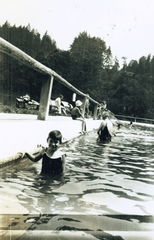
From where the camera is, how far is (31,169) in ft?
14.4

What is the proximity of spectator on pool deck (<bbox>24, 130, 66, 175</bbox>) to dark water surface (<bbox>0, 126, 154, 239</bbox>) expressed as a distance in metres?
0.16

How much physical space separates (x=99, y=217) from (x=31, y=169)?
1865 millimetres

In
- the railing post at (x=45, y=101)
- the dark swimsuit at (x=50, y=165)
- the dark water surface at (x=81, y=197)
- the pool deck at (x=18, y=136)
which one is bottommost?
the dark water surface at (x=81, y=197)

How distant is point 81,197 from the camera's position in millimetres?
3291

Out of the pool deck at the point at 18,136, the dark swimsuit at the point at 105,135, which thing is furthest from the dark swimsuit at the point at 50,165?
the dark swimsuit at the point at 105,135

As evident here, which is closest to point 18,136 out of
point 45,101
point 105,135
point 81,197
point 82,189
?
point 82,189

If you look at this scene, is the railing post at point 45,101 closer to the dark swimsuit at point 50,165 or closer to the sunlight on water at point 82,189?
the sunlight on water at point 82,189

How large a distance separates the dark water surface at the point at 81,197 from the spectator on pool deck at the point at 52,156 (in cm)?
16

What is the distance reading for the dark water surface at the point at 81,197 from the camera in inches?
101

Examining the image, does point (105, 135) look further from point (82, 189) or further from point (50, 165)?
point (82, 189)

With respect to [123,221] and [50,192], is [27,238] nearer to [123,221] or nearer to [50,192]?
[123,221]

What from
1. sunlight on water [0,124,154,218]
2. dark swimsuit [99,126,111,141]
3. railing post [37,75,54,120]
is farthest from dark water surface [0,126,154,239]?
dark swimsuit [99,126,111,141]

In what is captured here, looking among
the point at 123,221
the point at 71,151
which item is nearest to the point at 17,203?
the point at 123,221

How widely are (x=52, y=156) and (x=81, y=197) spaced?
914mm
